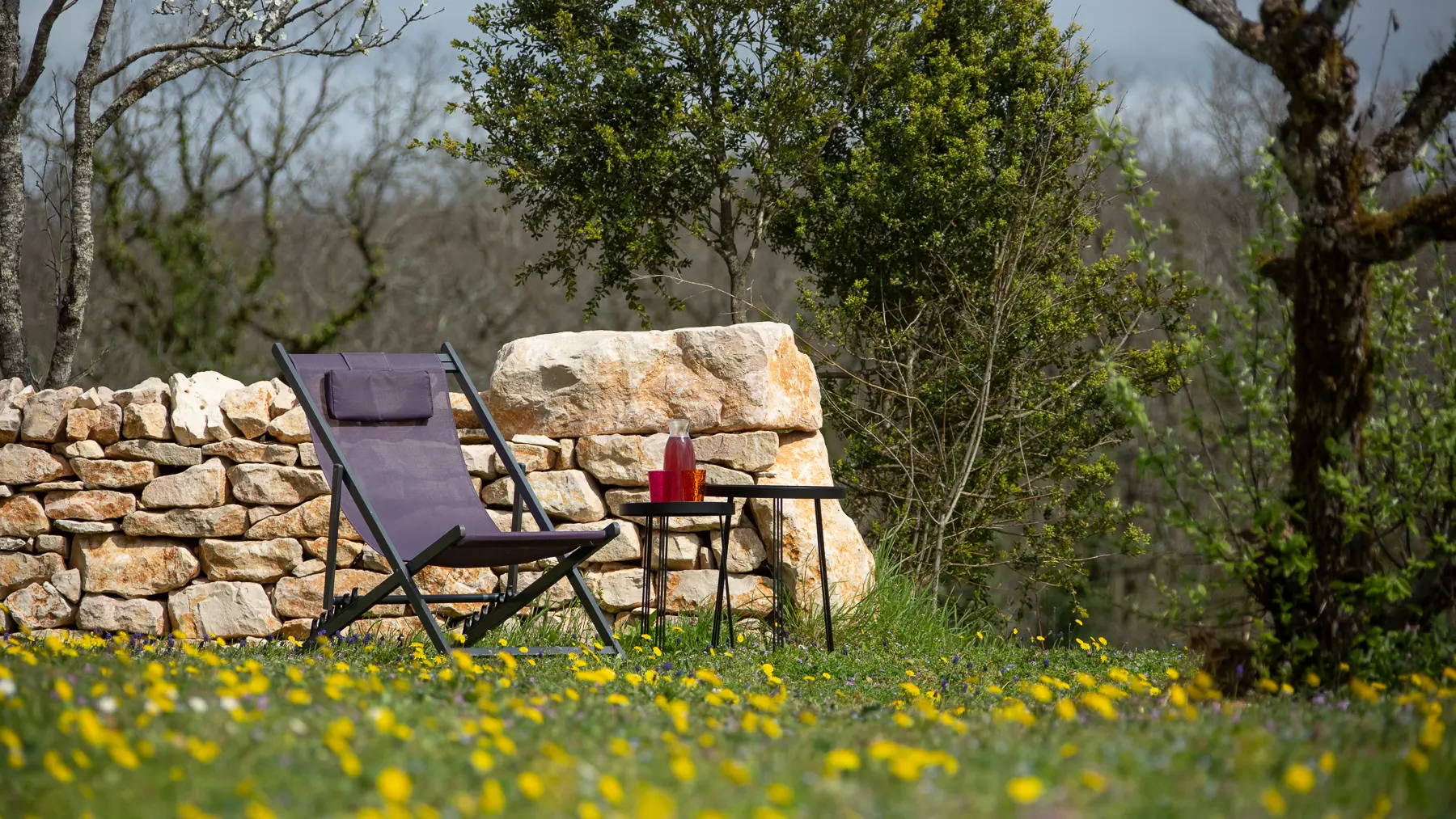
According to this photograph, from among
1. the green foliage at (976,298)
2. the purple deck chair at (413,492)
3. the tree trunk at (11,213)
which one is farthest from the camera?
the green foliage at (976,298)

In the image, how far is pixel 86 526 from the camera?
4625mm

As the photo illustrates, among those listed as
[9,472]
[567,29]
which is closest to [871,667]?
[9,472]

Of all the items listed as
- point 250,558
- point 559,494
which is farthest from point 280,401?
point 559,494

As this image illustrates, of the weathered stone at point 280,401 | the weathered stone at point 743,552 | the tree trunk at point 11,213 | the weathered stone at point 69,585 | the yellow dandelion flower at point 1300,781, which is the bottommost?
the weathered stone at point 69,585

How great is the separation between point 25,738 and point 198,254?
13.8 m

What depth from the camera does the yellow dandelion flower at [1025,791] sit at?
1371mm

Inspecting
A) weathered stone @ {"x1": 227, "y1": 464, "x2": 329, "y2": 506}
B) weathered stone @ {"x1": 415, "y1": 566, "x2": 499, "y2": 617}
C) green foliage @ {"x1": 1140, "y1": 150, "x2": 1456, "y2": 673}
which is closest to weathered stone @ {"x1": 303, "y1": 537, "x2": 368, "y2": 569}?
weathered stone @ {"x1": 227, "y1": 464, "x2": 329, "y2": 506}

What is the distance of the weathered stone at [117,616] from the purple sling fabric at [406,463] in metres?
1.02

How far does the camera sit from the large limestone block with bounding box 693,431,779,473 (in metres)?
4.84

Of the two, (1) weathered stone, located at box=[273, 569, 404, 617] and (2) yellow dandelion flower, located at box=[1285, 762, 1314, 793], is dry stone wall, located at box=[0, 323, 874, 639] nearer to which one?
(1) weathered stone, located at box=[273, 569, 404, 617]

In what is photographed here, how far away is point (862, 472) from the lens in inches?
251

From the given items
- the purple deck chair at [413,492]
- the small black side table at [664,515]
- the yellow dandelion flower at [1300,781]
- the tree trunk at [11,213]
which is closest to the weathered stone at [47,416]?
the tree trunk at [11,213]

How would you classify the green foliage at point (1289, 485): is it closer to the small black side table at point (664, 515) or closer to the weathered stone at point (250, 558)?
the small black side table at point (664, 515)

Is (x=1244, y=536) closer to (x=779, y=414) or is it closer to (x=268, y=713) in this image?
(x=268, y=713)
